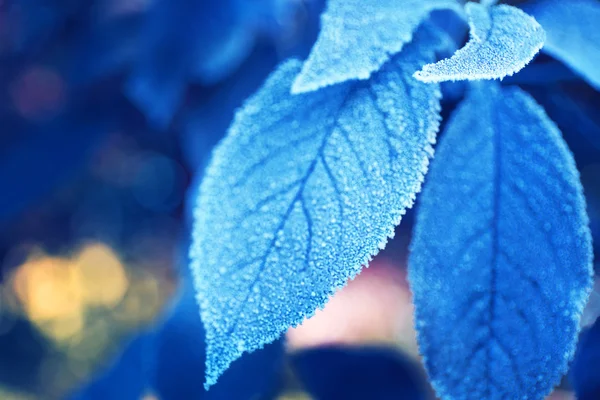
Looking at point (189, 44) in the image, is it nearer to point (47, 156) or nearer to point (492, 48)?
point (47, 156)

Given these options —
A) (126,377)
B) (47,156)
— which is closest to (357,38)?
(126,377)

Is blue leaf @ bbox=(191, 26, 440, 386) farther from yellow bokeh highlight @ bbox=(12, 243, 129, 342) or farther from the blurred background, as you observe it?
yellow bokeh highlight @ bbox=(12, 243, 129, 342)

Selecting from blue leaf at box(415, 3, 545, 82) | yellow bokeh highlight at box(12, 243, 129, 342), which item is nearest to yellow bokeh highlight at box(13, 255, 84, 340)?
yellow bokeh highlight at box(12, 243, 129, 342)

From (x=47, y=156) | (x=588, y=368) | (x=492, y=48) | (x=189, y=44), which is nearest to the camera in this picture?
(x=492, y=48)

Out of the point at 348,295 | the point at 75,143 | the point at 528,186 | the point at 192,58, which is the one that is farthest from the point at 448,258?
the point at 75,143

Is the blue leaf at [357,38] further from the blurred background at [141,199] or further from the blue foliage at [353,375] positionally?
the blue foliage at [353,375]

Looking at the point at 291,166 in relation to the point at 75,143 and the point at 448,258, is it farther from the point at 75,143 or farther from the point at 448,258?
the point at 75,143
